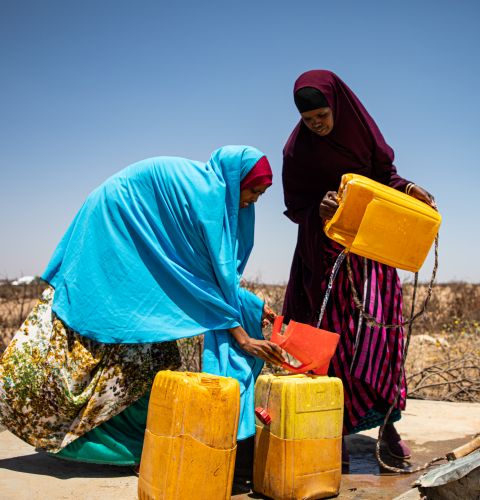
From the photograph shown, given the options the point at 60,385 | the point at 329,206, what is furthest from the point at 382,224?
the point at 60,385

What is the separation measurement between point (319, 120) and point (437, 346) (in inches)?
187

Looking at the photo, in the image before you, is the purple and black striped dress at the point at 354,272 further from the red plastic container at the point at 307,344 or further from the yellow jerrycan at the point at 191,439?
the yellow jerrycan at the point at 191,439

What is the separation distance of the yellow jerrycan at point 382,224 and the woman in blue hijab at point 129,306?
0.44m

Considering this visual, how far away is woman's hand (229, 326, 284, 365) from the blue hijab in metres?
0.05

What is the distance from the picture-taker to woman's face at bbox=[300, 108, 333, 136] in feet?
11.1

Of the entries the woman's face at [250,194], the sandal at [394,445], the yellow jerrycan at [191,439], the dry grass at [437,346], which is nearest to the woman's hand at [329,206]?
the woman's face at [250,194]

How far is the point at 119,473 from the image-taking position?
3.30 metres

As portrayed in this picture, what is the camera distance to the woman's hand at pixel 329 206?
10.8 ft

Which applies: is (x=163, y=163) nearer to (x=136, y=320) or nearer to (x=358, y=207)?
(x=136, y=320)

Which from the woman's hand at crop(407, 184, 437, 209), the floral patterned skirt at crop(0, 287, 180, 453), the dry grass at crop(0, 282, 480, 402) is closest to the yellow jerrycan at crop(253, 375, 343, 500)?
the floral patterned skirt at crop(0, 287, 180, 453)

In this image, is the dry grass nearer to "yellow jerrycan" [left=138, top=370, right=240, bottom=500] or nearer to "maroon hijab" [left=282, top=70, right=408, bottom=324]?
"maroon hijab" [left=282, top=70, right=408, bottom=324]

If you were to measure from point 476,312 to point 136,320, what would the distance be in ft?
33.2

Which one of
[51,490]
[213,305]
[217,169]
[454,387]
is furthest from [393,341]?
[454,387]

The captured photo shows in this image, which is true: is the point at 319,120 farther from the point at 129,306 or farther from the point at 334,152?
the point at 129,306
